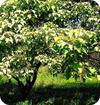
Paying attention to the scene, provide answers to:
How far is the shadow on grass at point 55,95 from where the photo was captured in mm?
10469

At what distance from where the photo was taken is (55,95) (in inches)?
440

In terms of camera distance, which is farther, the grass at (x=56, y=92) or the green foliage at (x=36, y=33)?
the grass at (x=56, y=92)

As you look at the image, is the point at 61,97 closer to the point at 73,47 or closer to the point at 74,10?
the point at 74,10

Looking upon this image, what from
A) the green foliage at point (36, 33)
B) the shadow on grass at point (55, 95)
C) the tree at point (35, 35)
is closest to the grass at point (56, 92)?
the shadow on grass at point (55, 95)

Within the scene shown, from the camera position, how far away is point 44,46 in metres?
8.75

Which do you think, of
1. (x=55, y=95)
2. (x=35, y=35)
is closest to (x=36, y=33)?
(x=35, y=35)

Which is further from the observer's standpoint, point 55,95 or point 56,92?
point 56,92

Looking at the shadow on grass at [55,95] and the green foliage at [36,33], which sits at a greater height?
the green foliage at [36,33]

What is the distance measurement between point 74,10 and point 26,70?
2.99 meters

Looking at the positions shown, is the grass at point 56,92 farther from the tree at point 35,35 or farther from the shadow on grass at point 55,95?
the tree at point 35,35

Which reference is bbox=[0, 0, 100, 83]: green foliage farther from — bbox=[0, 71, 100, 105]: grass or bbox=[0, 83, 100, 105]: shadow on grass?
bbox=[0, 83, 100, 105]: shadow on grass

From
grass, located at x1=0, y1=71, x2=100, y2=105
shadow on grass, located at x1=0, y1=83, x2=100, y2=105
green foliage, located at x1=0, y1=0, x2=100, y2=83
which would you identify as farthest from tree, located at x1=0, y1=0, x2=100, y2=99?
grass, located at x1=0, y1=71, x2=100, y2=105

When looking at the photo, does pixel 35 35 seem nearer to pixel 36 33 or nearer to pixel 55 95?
pixel 36 33

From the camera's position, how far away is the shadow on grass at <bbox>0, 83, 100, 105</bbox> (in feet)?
34.3
